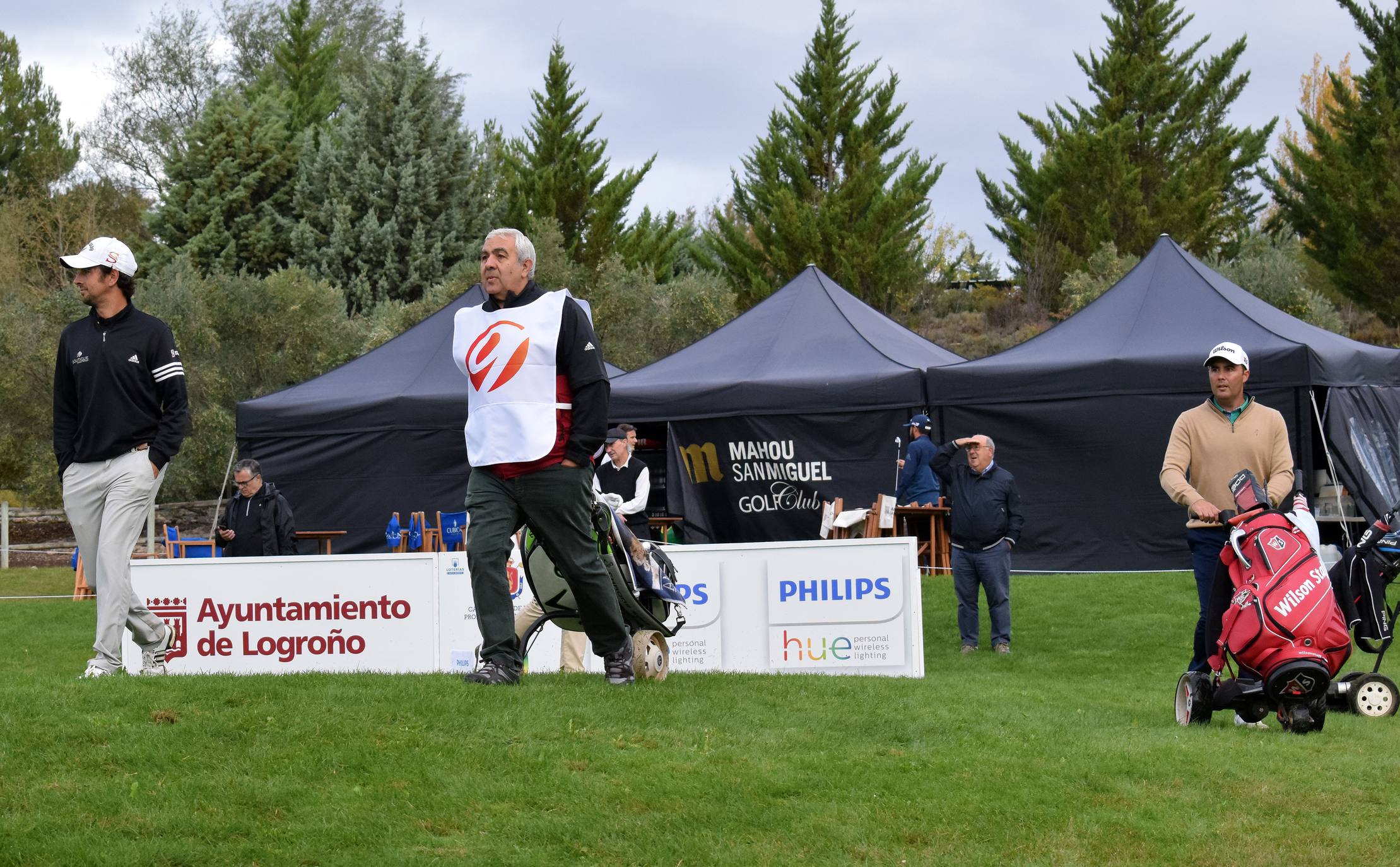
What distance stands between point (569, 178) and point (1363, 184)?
75.7 feet

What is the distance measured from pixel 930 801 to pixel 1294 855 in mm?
1173

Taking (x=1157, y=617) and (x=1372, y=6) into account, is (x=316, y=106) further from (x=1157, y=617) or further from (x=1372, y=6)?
(x=1157, y=617)

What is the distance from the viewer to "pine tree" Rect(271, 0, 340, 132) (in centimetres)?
4903

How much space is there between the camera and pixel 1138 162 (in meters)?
46.0

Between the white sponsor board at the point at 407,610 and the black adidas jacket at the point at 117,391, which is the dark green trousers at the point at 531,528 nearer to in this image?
the black adidas jacket at the point at 117,391

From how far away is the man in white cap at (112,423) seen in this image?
719 centimetres

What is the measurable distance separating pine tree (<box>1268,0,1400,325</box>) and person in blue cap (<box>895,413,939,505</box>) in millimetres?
29083

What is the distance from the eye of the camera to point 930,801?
512 cm

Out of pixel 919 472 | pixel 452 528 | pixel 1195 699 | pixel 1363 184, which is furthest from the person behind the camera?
pixel 1363 184

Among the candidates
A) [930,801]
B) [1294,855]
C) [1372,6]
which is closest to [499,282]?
[930,801]

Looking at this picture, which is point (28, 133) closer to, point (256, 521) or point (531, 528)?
point (256, 521)

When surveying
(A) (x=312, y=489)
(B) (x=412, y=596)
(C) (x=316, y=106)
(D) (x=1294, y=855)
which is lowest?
(D) (x=1294, y=855)

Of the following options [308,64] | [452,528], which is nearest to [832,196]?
[308,64]

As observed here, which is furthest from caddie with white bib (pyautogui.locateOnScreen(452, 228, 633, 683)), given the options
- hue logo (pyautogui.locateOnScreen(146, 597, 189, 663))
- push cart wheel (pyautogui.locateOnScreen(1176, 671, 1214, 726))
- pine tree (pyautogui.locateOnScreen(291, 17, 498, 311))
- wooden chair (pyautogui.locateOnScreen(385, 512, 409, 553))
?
pine tree (pyautogui.locateOnScreen(291, 17, 498, 311))
